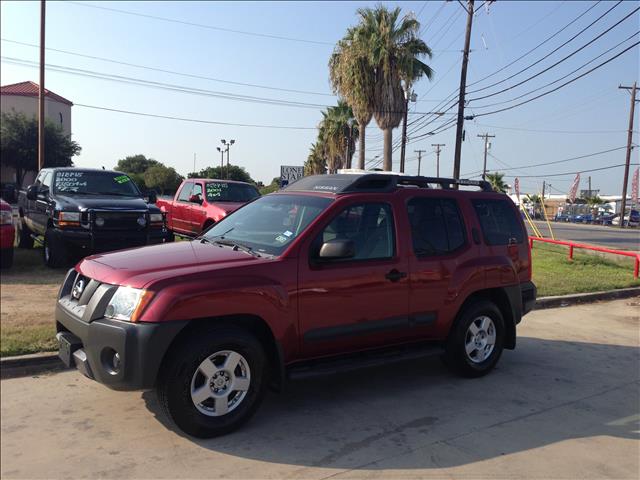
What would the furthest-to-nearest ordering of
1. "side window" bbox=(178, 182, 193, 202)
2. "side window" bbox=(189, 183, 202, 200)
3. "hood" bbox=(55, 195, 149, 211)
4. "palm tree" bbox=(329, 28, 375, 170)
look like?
1. "palm tree" bbox=(329, 28, 375, 170)
2. "side window" bbox=(178, 182, 193, 202)
3. "side window" bbox=(189, 183, 202, 200)
4. "hood" bbox=(55, 195, 149, 211)

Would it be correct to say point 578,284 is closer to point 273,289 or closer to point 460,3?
point 273,289

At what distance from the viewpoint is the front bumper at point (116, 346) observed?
3.53 metres

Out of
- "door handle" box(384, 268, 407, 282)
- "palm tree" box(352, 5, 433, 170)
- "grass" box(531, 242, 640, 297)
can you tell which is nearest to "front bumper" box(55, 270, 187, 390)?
"door handle" box(384, 268, 407, 282)

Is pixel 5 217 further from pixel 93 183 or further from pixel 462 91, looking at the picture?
pixel 462 91

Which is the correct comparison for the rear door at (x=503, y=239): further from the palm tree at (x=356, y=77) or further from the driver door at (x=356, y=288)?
the palm tree at (x=356, y=77)

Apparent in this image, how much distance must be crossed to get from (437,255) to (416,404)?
1.36 m

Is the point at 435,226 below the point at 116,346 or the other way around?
the other way around

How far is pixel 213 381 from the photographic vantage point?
153 inches

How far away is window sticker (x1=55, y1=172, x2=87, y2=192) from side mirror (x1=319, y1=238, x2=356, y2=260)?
21.9 ft

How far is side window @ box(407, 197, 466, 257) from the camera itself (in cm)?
503

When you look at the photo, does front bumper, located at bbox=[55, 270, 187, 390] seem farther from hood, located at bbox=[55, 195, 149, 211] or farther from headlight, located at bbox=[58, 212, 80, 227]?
hood, located at bbox=[55, 195, 149, 211]

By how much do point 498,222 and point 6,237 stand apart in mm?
5213

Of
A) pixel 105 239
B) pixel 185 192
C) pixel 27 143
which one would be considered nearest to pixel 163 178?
pixel 27 143

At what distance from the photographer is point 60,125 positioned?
3541cm
